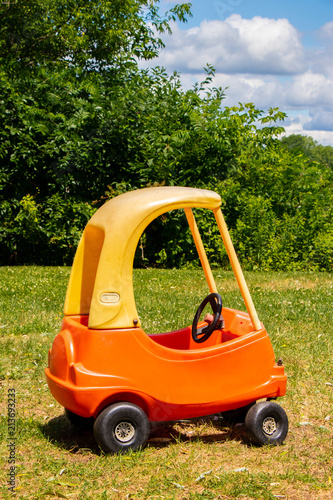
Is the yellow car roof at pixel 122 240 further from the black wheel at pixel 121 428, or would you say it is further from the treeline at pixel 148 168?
the treeline at pixel 148 168

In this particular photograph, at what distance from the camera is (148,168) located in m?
11.3

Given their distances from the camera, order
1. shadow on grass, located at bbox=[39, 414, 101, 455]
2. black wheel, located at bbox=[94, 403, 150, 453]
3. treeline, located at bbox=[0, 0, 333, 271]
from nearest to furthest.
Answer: black wheel, located at bbox=[94, 403, 150, 453], shadow on grass, located at bbox=[39, 414, 101, 455], treeline, located at bbox=[0, 0, 333, 271]

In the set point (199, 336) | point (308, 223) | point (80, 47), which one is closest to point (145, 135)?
point (308, 223)

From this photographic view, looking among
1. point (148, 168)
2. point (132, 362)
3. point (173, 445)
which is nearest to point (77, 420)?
point (173, 445)

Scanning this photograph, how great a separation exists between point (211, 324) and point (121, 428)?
890 millimetres

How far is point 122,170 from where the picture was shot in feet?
38.4

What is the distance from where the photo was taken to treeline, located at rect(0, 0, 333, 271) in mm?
11000

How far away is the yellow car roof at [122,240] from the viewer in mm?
3414

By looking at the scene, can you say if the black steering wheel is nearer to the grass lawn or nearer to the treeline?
the grass lawn

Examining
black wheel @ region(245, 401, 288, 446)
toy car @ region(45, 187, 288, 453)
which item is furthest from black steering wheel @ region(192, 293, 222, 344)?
black wheel @ region(245, 401, 288, 446)

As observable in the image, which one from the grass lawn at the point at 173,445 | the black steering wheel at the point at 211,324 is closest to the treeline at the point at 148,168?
the grass lawn at the point at 173,445

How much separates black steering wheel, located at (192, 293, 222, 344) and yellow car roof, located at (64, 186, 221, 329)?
60cm

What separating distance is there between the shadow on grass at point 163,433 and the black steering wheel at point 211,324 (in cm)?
60

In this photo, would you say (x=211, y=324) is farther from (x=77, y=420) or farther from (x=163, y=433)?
(x=77, y=420)
